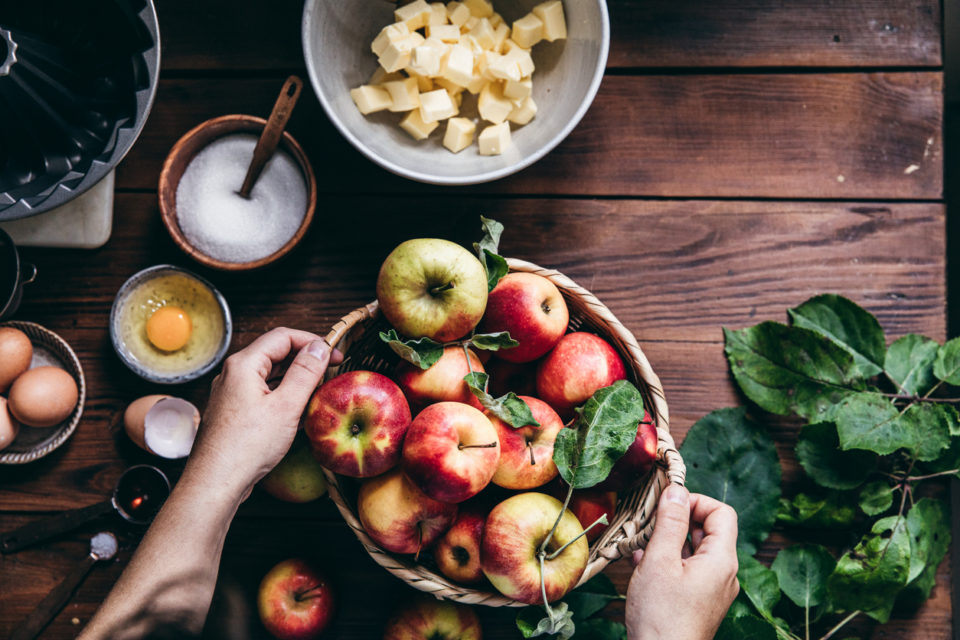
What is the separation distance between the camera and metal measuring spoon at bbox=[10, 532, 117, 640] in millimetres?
1053

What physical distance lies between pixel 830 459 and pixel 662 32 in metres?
0.74

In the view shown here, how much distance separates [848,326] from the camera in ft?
3.62

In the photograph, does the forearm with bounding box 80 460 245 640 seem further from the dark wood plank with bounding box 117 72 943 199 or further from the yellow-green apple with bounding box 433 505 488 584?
the dark wood plank with bounding box 117 72 943 199

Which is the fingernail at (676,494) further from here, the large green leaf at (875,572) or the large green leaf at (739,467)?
the large green leaf at (875,572)

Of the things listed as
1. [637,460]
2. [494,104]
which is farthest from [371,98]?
[637,460]

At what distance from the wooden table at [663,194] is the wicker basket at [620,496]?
0.15 metres

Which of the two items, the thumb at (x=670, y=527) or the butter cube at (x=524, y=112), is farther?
the butter cube at (x=524, y=112)

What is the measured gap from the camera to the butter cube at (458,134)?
103 cm

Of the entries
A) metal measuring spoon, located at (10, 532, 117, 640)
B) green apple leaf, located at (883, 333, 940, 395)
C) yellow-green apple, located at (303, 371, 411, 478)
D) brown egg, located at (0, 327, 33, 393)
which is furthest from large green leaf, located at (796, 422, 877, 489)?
brown egg, located at (0, 327, 33, 393)

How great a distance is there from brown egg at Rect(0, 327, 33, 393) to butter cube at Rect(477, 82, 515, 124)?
801mm

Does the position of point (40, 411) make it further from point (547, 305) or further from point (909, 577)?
point (909, 577)

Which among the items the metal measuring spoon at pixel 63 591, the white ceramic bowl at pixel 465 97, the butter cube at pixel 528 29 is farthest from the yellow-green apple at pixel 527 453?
the metal measuring spoon at pixel 63 591

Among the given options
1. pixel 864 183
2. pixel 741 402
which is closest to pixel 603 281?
pixel 741 402

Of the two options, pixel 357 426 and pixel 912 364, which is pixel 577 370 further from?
pixel 912 364
